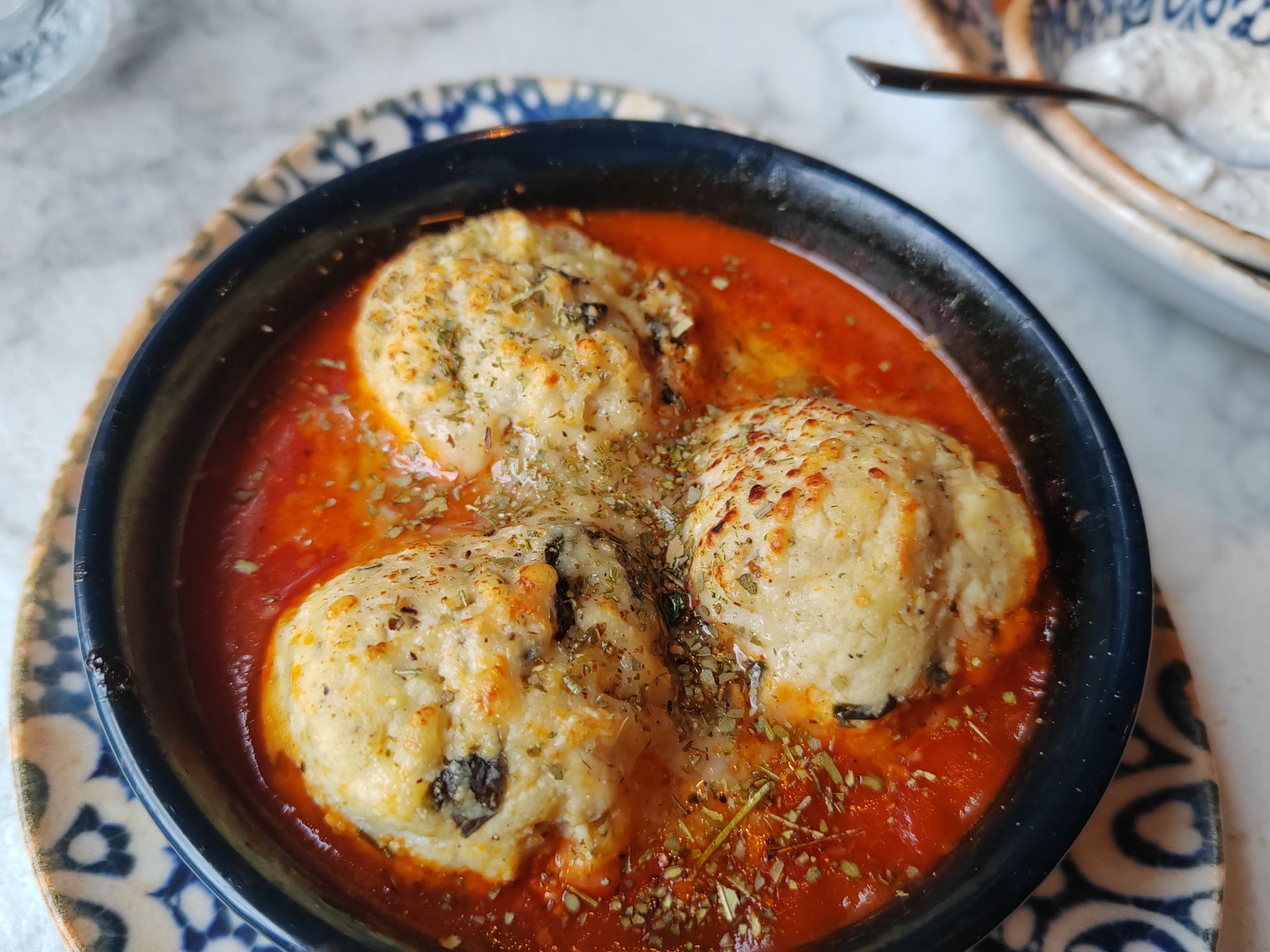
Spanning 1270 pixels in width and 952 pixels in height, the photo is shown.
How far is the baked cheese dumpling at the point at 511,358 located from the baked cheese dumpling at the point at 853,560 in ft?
1.08

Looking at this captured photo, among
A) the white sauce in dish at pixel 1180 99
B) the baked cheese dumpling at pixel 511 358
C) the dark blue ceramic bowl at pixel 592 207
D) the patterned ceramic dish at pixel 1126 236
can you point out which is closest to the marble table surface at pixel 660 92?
the patterned ceramic dish at pixel 1126 236

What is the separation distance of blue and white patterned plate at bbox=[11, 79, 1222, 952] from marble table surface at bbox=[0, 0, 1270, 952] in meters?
0.24

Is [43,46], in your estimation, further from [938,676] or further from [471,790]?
[938,676]

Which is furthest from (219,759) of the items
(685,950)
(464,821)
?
(685,950)

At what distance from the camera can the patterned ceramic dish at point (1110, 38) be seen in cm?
228

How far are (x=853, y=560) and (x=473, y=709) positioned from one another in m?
0.75

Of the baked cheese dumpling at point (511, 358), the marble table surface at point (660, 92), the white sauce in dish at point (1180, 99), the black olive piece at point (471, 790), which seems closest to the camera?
the black olive piece at point (471, 790)

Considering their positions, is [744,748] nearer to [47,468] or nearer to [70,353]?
[47,468]

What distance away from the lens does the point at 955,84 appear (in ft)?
8.09

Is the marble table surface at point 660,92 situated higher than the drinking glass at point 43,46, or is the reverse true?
the drinking glass at point 43,46

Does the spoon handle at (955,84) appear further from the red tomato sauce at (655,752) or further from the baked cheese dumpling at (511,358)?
the baked cheese dumpling at (511,358)

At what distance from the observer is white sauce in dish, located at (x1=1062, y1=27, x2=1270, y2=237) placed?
9.16 ft

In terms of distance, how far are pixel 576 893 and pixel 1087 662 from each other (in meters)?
1.07

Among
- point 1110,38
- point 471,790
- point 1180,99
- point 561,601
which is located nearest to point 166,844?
point 471,790
